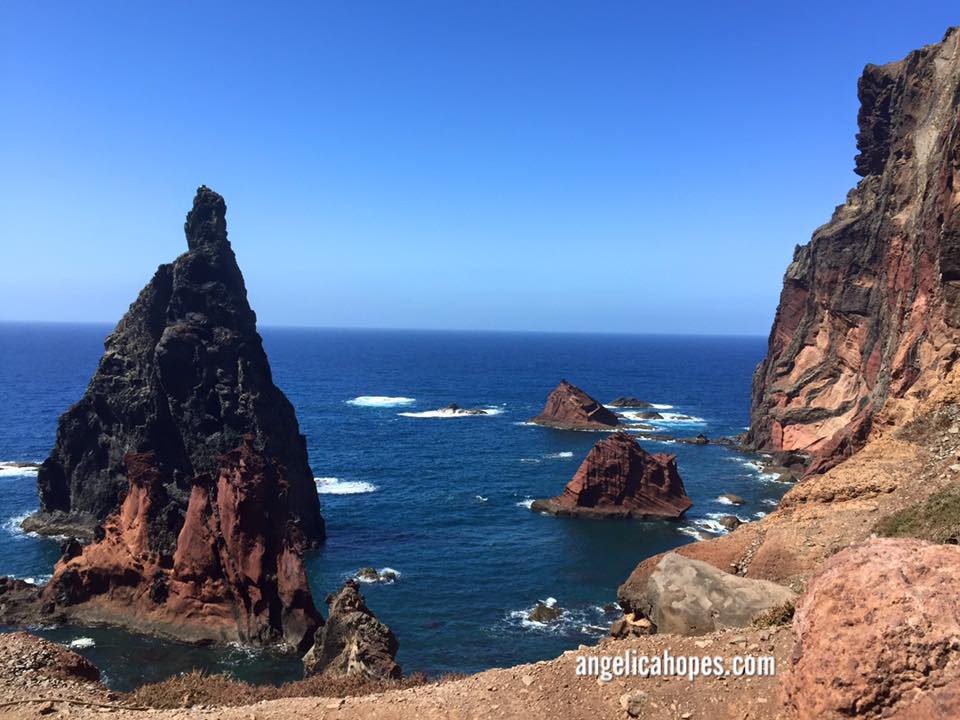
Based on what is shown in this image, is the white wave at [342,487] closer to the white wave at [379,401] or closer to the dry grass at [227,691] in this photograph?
the dry grass at [227,691]

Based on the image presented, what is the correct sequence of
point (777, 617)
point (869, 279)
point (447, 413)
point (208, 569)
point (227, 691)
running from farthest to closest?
1. point (447, 413)
2. point (869, 279)
3. point (208, 569)
4. point (227, 691)
5. point (777, 617)

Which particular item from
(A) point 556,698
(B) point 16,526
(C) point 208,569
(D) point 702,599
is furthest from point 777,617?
(B) point 16,526

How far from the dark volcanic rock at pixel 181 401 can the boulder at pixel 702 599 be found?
144 feet

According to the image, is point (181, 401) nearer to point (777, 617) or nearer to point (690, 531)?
point (690, 531)

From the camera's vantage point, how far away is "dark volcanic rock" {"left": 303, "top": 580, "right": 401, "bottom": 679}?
25.6m

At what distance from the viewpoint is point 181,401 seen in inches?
2249

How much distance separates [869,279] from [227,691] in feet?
270

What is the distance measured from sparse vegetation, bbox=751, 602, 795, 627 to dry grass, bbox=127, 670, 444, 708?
25.7 feet

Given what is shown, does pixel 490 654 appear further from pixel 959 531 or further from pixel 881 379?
pixel 881 379

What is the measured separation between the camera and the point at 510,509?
6538 cm

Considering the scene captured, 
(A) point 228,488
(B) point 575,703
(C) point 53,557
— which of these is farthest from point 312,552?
(B) point 575,703

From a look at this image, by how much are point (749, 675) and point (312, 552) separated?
47058mm

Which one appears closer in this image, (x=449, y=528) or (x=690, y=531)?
(x=690, y=531)

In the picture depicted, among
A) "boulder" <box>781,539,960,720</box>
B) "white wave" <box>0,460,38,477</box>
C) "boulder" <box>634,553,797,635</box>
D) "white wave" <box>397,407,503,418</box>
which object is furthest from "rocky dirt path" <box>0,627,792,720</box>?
"white wave" <box>397,407,503,418</box>
